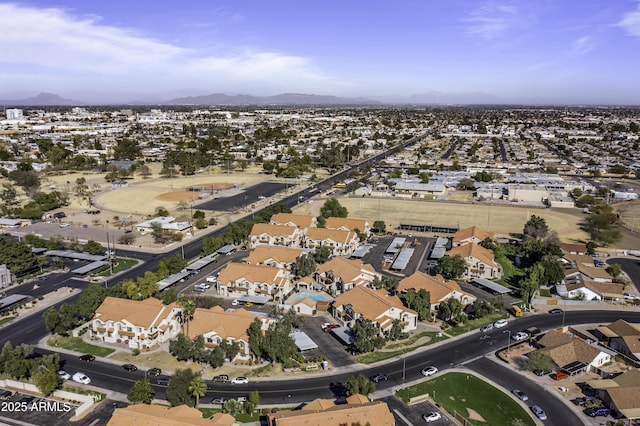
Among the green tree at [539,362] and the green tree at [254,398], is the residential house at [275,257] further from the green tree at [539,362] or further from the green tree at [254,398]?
the green tree at [539,362]

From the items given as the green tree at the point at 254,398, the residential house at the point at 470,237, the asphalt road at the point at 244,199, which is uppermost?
the residential house at the point at 470,237

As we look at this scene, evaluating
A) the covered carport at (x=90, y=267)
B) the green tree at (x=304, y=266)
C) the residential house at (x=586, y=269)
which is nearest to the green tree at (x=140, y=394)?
the green tree at (x=304, y=266)

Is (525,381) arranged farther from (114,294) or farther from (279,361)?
(114,294)

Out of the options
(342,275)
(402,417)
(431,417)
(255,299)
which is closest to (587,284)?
(342,275)

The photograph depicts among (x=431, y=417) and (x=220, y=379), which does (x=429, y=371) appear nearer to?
(x=431, y=417)

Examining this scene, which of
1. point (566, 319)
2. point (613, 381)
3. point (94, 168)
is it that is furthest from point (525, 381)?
point (94, 168)
